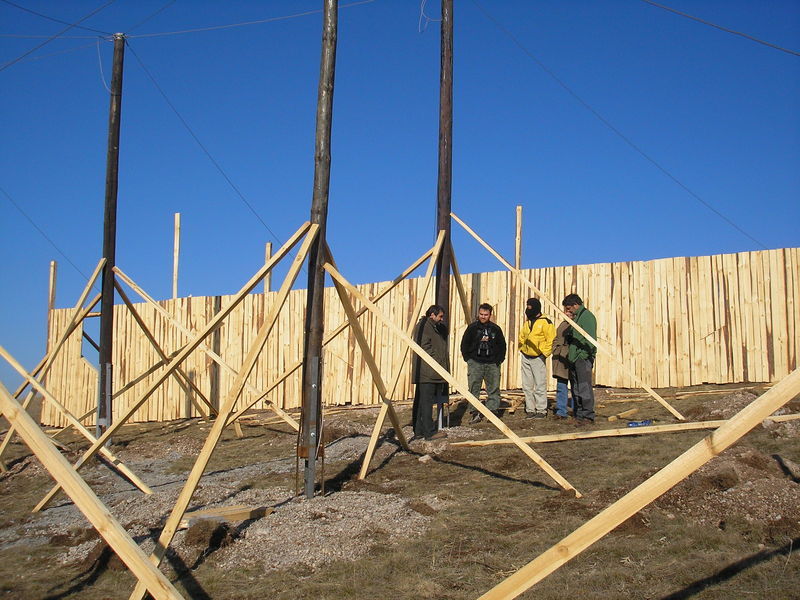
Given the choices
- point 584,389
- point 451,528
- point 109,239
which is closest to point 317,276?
point 451,528

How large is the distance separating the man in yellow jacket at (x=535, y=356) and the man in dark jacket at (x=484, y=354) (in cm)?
A: 38

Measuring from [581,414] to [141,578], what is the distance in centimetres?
667

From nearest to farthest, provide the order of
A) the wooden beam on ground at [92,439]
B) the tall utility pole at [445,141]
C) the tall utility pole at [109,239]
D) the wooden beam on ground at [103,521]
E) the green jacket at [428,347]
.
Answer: the wooden beam on ground at [103,521]
the wooden beam on ground at [92,439]
the green jacket at [428,347]
the tall utility pole at [445,141]
the tall utility pole at [109,239]

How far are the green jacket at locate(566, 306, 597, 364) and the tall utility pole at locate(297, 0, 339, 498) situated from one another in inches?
143

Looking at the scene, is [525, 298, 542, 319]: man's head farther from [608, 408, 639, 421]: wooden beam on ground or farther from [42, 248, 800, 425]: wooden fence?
[608, 408, 639, 421]: wooden beam on ground

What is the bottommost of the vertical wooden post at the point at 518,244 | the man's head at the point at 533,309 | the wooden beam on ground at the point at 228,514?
the wooden beam on ground at the point at 228,514

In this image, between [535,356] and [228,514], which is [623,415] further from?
[228,514]

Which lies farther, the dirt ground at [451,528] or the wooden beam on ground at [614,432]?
the wooden beam on ground at [614,432]

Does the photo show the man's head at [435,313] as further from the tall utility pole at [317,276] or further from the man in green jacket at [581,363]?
the tall utility pole at [317,276]

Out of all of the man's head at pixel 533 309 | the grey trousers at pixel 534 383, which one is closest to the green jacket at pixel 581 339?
the man's head at pixel 533 309

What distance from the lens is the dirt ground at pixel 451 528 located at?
4531mm

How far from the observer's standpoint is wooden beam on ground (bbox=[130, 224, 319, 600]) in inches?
194

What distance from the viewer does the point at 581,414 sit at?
950 cm

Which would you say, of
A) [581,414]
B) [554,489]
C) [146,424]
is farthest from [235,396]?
[146,424]
